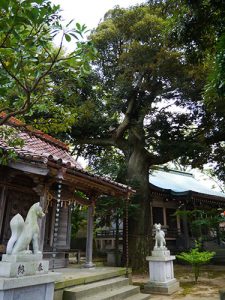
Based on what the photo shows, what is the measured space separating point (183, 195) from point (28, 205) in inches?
501

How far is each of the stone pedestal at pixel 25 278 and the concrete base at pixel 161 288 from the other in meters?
5.28

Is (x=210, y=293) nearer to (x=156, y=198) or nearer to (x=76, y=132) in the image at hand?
(x=76, y=132)

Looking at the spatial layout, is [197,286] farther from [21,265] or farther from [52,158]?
[21,265]

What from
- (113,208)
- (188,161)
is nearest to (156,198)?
(188,161)

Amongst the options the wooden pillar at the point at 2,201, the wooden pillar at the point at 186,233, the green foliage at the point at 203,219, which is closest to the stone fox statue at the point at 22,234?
the wooden pillar at the point at 2,201

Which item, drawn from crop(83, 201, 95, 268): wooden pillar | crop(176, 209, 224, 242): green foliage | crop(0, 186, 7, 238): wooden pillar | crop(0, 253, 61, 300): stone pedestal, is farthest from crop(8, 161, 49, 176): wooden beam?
crop(176, 209, 224, 242): green foliage

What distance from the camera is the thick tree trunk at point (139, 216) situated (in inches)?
515

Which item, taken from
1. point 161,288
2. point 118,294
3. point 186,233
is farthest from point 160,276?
point 186,233

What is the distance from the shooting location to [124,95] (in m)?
14.5

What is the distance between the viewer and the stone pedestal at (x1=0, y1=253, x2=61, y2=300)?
4.21 meters

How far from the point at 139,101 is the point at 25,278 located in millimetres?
12275

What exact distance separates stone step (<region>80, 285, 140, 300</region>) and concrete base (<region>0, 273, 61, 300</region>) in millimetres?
2040

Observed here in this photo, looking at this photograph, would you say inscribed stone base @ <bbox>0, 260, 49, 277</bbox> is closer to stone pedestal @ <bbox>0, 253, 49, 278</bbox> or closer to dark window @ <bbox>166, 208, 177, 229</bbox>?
stone pedestal @ <bbox>0, 253, 49, 278</bbox>

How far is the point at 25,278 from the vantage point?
14.5 feet
